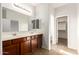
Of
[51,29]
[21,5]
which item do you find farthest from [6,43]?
[51,29]

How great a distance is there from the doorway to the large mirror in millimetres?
493

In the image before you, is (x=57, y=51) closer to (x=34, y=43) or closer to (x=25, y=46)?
(x=34, y=43)

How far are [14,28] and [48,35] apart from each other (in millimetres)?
562

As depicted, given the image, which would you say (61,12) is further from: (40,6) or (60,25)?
(40,6)

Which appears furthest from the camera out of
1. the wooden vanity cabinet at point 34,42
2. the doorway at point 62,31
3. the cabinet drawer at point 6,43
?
the wooden vanity cabinet at point 34,42

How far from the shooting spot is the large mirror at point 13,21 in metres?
1.43

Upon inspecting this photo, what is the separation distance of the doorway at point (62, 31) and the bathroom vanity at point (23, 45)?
0.30 m

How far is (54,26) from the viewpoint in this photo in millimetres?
1554

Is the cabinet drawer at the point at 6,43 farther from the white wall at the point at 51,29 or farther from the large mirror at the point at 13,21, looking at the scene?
the white wall at the point at 51,29

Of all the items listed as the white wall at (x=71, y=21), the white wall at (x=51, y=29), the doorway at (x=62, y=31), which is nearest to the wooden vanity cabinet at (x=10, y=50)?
the white wall at (x=51, y=29)

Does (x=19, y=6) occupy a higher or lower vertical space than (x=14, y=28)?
higher

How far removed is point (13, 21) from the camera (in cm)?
149

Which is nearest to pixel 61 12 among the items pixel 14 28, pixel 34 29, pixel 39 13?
pixel 39 13

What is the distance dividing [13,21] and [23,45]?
0.42 m
